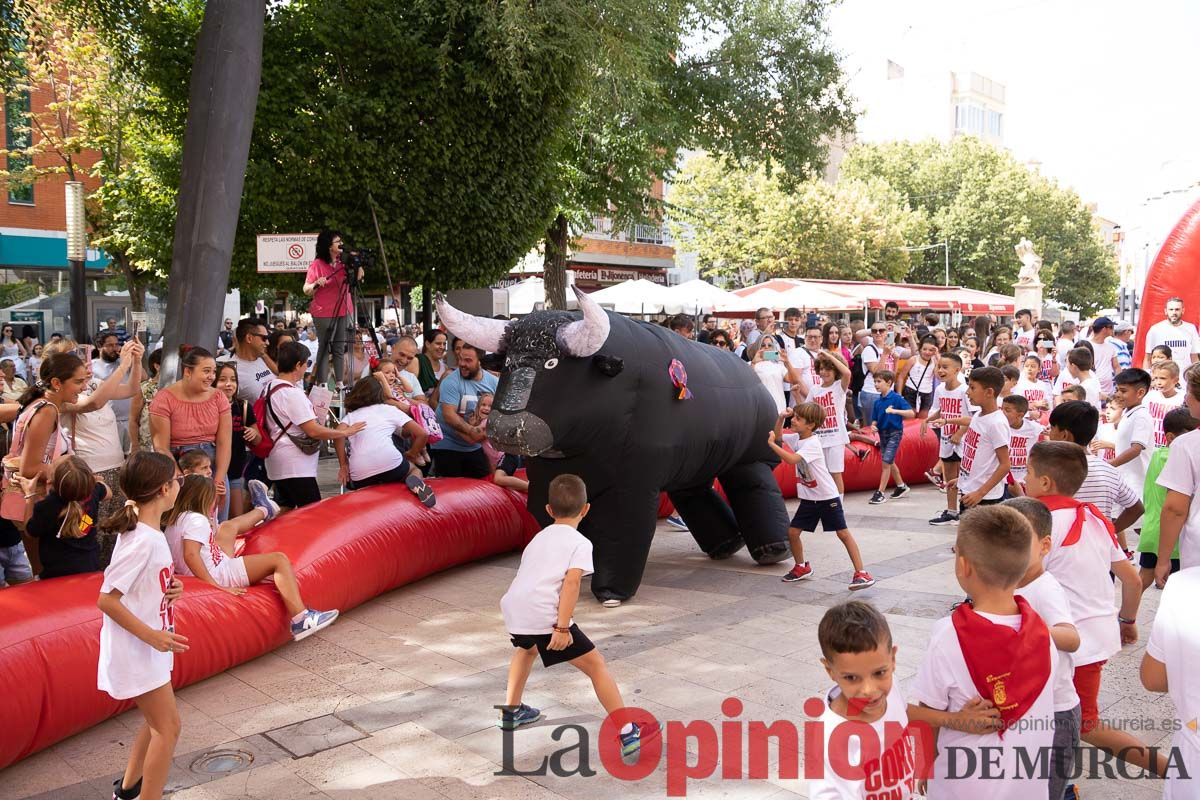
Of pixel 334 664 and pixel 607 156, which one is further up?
pixel 607 156

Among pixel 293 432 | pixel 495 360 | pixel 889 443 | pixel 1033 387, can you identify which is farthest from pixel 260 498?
pixel 1033 387

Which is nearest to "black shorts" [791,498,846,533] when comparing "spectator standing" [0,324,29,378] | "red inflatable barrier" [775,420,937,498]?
"red inflatable barrier" [775,420,937,498]

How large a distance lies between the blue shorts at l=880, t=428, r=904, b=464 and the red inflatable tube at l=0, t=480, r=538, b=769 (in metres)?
4.35

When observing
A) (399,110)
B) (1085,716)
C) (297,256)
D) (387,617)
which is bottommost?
(387,617)

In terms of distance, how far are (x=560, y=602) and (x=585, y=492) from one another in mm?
816

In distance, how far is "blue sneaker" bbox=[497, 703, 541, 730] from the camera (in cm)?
451

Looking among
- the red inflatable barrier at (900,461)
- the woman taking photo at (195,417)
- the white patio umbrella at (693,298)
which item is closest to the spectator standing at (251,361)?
the woman taking photo at (195,417)

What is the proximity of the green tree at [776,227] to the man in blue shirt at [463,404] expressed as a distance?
31.9 meters

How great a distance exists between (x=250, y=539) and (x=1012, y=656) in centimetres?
485

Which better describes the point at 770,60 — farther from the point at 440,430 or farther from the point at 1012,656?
the point at 1012,656

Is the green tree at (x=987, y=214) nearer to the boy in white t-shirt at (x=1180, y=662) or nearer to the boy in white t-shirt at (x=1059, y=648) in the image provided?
the boy in white t-shirt at (x=1059, y=648)

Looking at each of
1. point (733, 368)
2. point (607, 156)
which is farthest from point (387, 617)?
point (607, 156)

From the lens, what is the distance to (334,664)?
18.3 ft

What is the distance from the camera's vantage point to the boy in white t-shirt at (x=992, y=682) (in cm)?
271
